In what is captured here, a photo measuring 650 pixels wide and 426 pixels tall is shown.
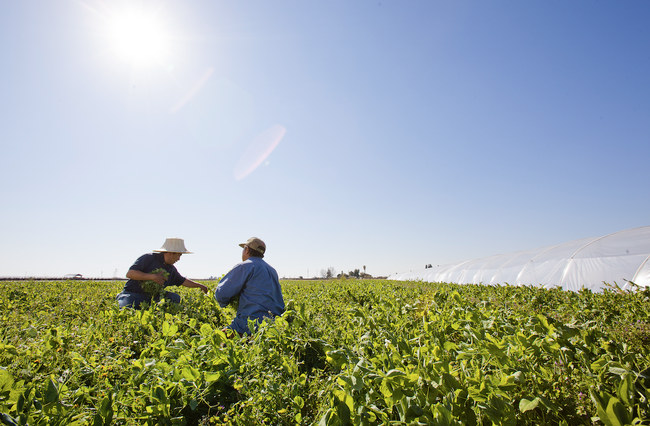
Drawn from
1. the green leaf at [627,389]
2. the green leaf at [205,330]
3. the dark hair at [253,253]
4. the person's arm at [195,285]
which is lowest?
the green leaf at [205,330]

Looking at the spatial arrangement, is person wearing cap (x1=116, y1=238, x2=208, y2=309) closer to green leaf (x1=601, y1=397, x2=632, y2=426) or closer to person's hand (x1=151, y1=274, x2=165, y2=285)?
person's hand (x1=151, y1=274, x2=165, y2=285)

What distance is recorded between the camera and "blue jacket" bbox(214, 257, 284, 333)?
3.67 m

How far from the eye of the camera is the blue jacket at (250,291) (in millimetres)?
3668

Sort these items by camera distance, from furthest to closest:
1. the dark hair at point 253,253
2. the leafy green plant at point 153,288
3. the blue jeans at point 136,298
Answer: the blue jeans at point 136,298 → the leafy green plant at point 153,288 → the dark hair at point 253,253

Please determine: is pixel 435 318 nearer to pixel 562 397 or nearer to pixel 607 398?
pixel 562 397

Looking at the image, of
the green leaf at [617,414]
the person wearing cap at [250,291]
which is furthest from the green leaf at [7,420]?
the person wearing cap at [250,291]

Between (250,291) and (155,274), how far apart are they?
2.46 metres

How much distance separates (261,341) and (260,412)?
734mm

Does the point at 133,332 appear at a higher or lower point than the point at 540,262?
lower

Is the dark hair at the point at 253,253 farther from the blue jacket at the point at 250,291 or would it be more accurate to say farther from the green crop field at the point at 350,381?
the green crop field at the point at 350,381

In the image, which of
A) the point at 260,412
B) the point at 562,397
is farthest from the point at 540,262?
the point at 260,412

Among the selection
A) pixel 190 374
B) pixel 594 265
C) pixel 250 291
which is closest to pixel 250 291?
pixel 250 291

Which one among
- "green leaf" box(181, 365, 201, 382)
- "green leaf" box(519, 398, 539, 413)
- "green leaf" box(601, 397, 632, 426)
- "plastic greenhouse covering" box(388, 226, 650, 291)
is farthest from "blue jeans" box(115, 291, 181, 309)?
"plastic greenhouse covering" box(388, 226, 650, 291)

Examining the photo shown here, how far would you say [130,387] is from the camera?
1695mm
